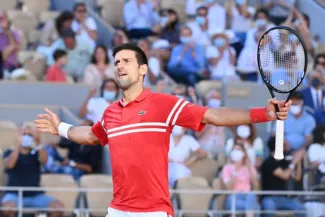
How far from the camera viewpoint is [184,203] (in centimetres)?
1386

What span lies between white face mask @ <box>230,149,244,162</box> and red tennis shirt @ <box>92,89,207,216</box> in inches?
228

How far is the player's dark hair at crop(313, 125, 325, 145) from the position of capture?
14.7 m

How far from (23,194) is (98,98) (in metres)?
1.92

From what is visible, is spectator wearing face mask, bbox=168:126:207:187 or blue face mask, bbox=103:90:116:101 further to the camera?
blue face mask, bbox=103:90:116:101

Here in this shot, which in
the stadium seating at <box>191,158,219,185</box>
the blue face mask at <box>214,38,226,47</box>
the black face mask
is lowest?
the stadium seating at <box>191,158,219,185</box>

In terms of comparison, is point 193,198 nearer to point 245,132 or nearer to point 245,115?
point 245,132

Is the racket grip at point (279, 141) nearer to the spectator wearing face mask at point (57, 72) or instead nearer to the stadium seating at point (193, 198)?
the stadium seating at point (193, 198)

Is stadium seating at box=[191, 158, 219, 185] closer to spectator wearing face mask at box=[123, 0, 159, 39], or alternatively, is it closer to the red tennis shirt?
spectator wearing face mask at box=[123, 0, 159, 39]

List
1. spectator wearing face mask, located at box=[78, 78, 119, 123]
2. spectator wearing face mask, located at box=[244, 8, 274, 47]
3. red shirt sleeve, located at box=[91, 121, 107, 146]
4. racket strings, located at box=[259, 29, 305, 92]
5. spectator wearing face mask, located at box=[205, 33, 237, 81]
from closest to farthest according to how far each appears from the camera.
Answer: racket strings, located at box=[259, 29, 305, 92]
red shirt sleeve, located at box=[91, 121, 107, 146]
spectator wearing face mask, located at box=[78, 78, 119, 123]
spectator wearing face mask, located at box=[205, 33, 237, 81]
spectator wearing face mask, located at box=[244, 8, 274, 47]

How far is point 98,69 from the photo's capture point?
15688 millimetres

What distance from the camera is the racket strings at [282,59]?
26.2 feet

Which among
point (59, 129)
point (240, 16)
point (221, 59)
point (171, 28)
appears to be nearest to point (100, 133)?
point (59, 129)

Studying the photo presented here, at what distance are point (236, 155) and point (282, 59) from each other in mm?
5267

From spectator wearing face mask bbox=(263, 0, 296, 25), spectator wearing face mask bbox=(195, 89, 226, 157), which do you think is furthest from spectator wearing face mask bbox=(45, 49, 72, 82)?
spectator wearing face mask bbox=(263, 0, 296, 25)
